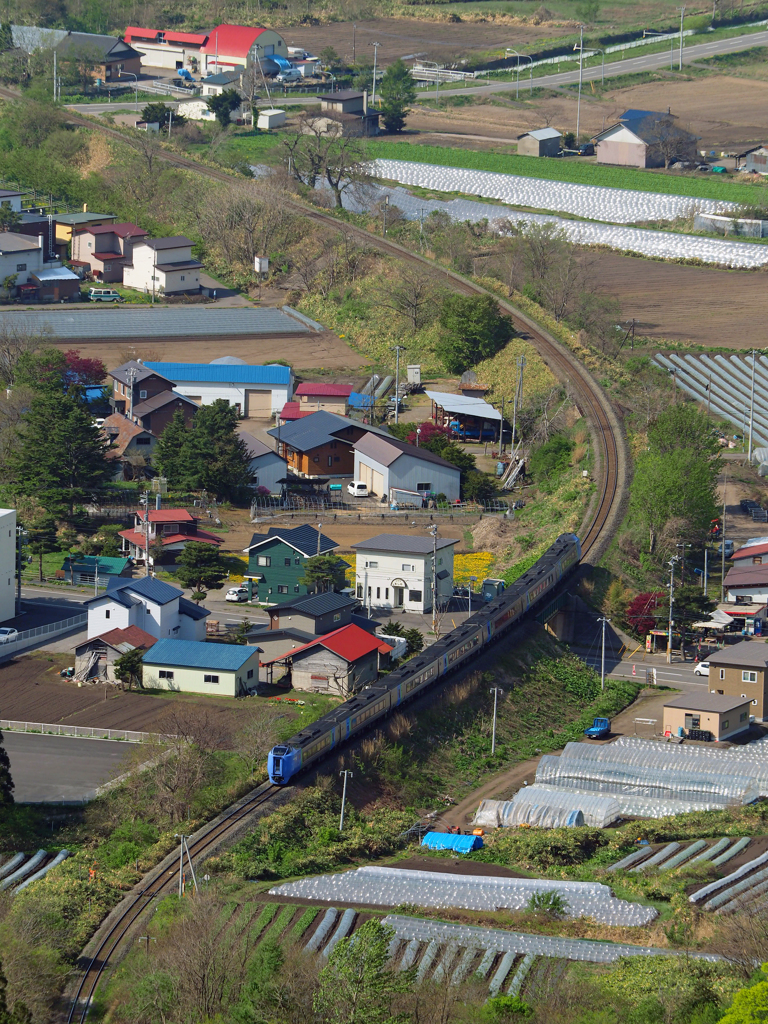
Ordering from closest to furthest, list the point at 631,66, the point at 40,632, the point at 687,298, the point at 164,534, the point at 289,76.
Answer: the point at 40,632, the point at 164,534, the point at 687,298, the point at 289,76, the point at 631,66

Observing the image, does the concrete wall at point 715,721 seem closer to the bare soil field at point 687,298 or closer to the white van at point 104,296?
the bare soil field at point 687,298

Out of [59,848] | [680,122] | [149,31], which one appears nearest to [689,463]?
[59,848]

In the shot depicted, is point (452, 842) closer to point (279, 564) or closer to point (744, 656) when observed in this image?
point (744, 656)

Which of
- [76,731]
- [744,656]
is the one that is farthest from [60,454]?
[744,656]

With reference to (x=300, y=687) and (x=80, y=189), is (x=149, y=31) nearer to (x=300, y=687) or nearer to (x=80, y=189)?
(x=80, y=189)

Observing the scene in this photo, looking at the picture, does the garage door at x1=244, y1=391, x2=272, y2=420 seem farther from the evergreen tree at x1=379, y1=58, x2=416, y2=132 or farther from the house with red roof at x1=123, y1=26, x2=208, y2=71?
the house with red roof at x1=123, y1=26, x2=208, y2=71

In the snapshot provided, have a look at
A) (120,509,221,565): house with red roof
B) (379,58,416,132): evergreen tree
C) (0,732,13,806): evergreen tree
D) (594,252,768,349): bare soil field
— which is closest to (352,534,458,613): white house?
(120,509,221,565): house with red roof
